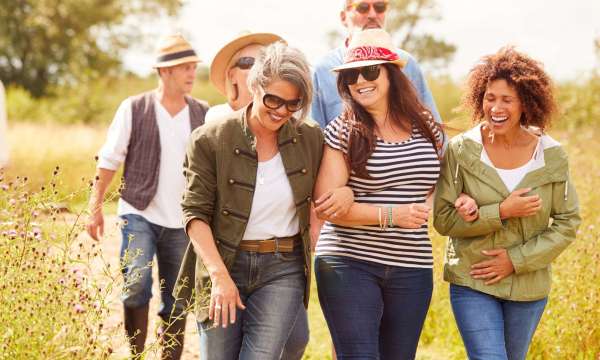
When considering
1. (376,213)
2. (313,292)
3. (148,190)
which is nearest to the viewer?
(376,213)

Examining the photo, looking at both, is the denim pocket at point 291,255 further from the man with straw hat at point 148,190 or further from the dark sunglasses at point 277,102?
the man with straw hat at point 148,190

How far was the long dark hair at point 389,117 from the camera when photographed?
3.84 metres

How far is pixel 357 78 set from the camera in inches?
159

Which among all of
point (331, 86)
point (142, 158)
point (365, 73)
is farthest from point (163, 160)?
point (365, 73)

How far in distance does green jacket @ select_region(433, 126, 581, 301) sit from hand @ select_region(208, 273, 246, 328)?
3.49 ft

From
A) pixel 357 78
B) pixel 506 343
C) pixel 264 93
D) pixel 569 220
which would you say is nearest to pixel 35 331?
pixel 264 93

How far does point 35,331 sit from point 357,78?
1.76 meters

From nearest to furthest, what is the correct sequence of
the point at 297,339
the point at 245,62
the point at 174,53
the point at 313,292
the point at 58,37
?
the point at 297,339, the point at 245,62, the point at 174,53, the point at 313,292, the point at 58,37

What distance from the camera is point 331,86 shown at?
15.9 feet

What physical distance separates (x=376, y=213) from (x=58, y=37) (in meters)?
32.1

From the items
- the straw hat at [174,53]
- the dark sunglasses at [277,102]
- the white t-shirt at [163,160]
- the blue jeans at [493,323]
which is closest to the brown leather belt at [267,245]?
the dark sunglasses at [277,102]

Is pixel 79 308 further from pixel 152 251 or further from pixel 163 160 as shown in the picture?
pixel 163 160

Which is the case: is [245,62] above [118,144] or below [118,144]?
above

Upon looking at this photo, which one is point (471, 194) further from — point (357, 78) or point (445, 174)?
point (357, 78)
